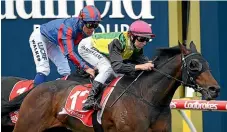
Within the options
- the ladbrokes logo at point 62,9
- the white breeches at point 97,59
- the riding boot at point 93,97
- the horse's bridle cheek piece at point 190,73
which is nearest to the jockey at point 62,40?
the white breeches at point 97,59

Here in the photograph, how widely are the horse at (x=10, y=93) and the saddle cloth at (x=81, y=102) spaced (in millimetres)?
356

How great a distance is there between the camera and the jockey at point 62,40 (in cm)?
848

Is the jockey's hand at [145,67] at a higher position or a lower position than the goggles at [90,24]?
lower

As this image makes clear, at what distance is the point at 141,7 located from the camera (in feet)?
36.5

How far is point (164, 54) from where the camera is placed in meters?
7.82

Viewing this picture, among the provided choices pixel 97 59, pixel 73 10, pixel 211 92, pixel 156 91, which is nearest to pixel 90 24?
pixel 97 59

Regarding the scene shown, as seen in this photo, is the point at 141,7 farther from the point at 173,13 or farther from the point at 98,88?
the point at 98,88

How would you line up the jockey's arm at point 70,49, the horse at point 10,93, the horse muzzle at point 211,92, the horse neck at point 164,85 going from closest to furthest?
1. the horse muzzle at point 211,92
2. the horse neck at point 164,85
3. the jockey's arm at point 70,49
4. the horse at point 10,93

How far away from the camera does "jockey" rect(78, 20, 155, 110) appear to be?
770 centimetres

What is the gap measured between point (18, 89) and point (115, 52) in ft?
5.43

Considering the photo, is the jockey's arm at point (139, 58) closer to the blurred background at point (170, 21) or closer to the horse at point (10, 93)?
the horse at point (10, 93)

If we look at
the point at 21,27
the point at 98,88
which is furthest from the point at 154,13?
the point at 98,88

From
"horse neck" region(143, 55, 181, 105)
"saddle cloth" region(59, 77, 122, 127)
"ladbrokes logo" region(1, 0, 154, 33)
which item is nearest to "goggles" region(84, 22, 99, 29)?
"saddle cloth" region(59, 77, 122, 127)

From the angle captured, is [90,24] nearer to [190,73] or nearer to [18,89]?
[18,89]
